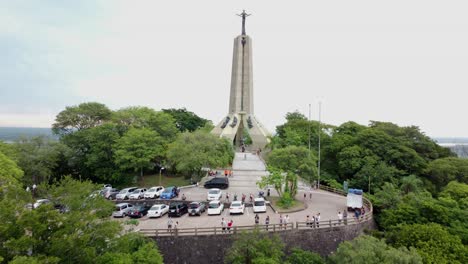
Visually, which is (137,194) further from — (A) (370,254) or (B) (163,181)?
(A) (370,254)

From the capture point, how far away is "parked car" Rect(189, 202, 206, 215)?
21047 mm

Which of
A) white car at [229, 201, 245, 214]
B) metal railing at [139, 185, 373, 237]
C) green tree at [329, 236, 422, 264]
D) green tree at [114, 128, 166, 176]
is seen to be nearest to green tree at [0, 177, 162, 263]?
metal railing at [139, 185, 373, 237]

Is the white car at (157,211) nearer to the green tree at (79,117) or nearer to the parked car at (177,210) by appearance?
Answer: the parked car at (177,210)

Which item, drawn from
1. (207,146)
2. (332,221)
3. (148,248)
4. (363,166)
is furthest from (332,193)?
(148,248)

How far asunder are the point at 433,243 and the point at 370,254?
5.25 meters

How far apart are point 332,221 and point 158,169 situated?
24497 mm

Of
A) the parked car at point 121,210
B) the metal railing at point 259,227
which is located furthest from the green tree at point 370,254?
the parked car at point 121,210

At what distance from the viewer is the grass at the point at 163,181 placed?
33094 millimetres

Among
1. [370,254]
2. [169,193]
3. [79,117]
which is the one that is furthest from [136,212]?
[79,117]

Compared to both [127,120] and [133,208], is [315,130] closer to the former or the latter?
[127,120]

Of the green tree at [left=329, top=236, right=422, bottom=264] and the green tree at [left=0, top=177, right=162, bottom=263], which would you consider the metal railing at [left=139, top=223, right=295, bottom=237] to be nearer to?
the green tree at [left=0, top=177, right=162, bottom=263]

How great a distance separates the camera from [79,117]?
38.3m

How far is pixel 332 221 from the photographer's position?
19.6m

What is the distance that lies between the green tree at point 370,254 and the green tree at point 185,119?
158 feet
